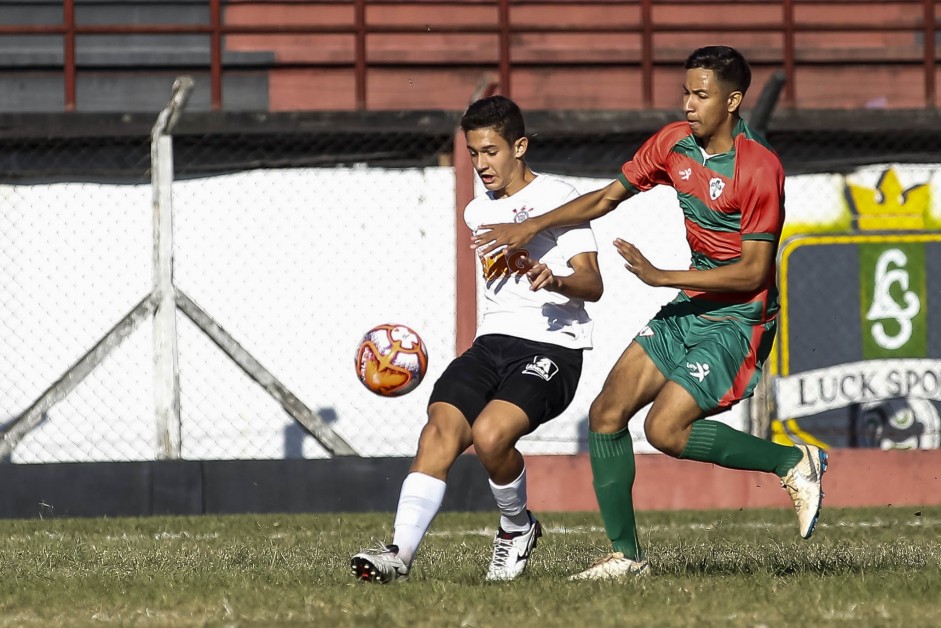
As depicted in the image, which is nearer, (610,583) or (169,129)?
(610,583)

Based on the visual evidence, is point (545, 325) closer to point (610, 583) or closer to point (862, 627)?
point (610, 583)

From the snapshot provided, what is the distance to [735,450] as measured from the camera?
5.49 meters

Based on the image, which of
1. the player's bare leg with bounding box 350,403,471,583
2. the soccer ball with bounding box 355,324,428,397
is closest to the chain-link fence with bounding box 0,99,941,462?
the soccer ball with bounding box 355,324,428,397

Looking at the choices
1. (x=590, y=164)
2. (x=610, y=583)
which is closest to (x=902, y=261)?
(x=590, y=164)

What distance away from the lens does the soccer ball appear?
7.32 meters

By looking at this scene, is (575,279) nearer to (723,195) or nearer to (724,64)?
(723,195)

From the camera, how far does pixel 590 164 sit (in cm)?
1187

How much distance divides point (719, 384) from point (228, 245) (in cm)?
679

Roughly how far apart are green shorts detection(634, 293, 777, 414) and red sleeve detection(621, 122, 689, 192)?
0.46 metres

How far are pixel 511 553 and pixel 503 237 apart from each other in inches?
45.2

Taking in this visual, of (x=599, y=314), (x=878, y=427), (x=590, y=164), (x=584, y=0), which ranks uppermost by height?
(x=584, y=0)

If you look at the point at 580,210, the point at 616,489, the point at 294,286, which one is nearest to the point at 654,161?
the point at 580,210

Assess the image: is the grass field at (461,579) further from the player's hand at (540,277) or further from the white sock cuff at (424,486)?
the player's hand at (540,277)

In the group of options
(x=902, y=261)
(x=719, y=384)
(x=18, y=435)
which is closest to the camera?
(x=719, y=384)
